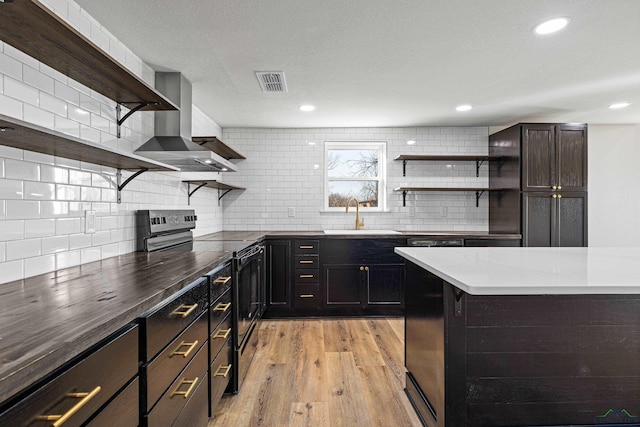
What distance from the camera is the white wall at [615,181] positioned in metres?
4.48

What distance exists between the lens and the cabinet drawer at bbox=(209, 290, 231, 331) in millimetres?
1859

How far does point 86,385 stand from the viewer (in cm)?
82

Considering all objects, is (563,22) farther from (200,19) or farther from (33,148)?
(33,148)

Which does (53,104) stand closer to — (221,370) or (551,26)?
(221,370)

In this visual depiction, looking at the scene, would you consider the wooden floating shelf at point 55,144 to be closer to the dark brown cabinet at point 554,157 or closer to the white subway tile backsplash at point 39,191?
the white subway tile backsplash at point 39,191

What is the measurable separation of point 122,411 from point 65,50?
1.34 m

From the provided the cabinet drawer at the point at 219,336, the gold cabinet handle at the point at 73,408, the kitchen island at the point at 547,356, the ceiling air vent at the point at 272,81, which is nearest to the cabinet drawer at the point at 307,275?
the cabinet drawer at the point at 219,336

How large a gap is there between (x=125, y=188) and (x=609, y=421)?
2.92 metres

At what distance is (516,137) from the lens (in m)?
3.92

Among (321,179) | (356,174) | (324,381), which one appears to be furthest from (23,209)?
(356,174)

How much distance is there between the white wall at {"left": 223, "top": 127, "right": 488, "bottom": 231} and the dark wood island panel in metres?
2.89

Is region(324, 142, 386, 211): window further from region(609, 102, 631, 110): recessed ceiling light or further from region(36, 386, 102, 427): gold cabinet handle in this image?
region(36, 386, 102, 427): gold cabinet handle

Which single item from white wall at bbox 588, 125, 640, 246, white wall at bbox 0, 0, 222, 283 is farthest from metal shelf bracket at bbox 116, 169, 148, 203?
white wall at bbox 588, 125, 640, 246

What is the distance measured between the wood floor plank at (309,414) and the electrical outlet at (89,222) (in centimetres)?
150
